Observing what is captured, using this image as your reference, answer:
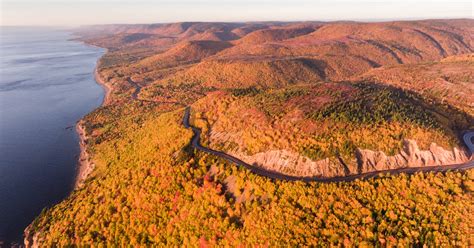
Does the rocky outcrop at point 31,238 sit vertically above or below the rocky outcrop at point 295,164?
below

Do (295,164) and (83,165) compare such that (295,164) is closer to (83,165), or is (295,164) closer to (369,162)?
(369,162)

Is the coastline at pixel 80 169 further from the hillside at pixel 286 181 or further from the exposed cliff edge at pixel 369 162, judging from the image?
the exposed cliff edge at pixel 369 162

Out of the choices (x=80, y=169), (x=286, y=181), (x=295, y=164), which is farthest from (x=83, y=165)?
(x=295, y=164)

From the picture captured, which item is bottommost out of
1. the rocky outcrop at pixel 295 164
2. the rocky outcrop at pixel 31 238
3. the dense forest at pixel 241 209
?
the rocky outcrop at pixel 31 238

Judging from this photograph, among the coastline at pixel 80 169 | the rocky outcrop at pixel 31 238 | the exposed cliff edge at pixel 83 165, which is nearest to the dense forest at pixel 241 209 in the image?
the rocky outcrop at pixel 31 238

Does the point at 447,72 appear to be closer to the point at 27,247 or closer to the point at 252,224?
the point at 252,224

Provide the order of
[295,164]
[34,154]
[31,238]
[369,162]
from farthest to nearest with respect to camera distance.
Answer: [34,154] → [31,238] → [295,164] → [369,162]

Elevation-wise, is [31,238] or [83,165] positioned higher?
[83,165]

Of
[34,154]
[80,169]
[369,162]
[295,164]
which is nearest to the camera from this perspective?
[369,162]

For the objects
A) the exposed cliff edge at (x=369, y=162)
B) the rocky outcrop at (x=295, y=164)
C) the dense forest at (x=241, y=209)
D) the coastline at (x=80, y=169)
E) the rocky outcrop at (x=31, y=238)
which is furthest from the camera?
the coastline at (x=80, y=169)
